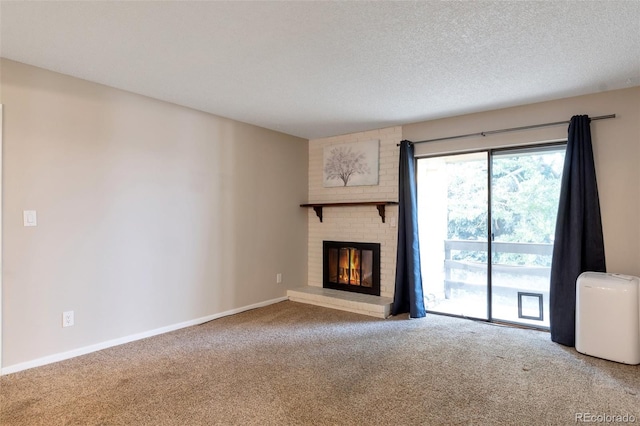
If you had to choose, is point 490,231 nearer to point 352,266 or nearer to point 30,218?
point 352,266

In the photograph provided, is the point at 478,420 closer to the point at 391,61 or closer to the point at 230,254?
the point at 391,61

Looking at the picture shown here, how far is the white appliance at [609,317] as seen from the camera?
114 inches

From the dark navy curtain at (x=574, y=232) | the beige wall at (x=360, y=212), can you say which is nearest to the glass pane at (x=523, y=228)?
the dark navy curtain at (x=574, y=232)

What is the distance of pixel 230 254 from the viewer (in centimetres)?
438

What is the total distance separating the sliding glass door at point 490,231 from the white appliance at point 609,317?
26.0 inches

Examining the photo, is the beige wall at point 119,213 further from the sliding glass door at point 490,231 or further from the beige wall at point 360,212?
the sliding glass door at point 490,231

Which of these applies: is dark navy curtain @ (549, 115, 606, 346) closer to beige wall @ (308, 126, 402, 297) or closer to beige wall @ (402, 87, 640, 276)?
beige wall @ (402, 87, 640, 276)

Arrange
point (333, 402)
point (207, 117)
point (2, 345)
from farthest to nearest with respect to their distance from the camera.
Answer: point (207, 117) < point (2, 345) < point (333, 402)

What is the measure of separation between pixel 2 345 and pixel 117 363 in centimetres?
81

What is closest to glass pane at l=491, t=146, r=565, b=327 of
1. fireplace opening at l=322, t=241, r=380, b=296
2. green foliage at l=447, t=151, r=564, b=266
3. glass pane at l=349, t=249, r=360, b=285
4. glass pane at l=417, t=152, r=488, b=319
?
green foliage at l=447, t=151, r=564, b=266

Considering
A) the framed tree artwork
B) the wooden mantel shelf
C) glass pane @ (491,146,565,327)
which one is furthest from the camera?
the framed tree artwork

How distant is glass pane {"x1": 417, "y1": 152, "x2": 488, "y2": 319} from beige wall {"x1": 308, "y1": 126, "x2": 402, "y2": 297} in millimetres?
391

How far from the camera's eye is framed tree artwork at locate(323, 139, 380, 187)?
4914mm

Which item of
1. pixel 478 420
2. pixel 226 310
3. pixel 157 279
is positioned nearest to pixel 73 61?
pixel 157 279
